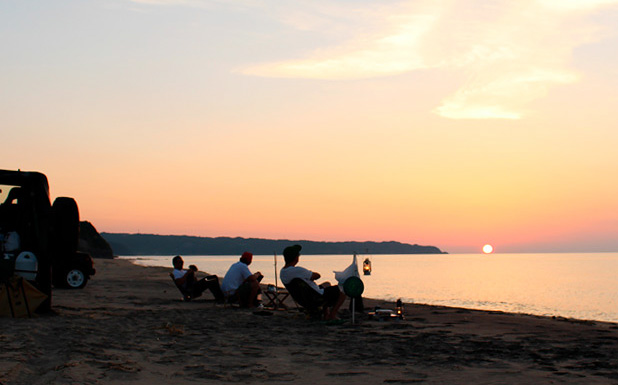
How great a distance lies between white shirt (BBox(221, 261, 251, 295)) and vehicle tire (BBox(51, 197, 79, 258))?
146 inches

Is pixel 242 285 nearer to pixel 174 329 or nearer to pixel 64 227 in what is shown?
pixel 64 227

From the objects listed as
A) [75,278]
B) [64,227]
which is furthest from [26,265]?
[75,278]

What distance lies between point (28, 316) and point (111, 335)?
210 cm

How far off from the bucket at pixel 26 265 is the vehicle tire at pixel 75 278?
8041 millimetres

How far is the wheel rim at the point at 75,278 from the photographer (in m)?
17.9

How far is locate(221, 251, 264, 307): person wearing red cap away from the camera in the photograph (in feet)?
43.8

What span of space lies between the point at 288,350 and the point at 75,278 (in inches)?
468

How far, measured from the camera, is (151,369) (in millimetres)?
6395

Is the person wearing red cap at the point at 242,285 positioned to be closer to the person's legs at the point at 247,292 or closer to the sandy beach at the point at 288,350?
the person's legs at the point at 247,292

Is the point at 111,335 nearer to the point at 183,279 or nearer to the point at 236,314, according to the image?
the point at 236,314

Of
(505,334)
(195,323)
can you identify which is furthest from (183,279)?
(505,334)

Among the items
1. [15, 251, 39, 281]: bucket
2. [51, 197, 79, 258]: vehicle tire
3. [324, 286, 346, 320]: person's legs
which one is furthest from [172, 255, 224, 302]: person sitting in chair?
[15, 251, 39, 281]: bucket

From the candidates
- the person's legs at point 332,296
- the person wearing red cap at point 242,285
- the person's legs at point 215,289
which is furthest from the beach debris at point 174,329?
the person's legs at point 215,289

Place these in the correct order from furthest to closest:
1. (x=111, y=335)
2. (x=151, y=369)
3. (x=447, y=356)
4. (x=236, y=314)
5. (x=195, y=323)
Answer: (x=236, y=314) → (x=195, y=323) → (x=111, y=335) → (x=447, y=356) → (x=151, y=369)
